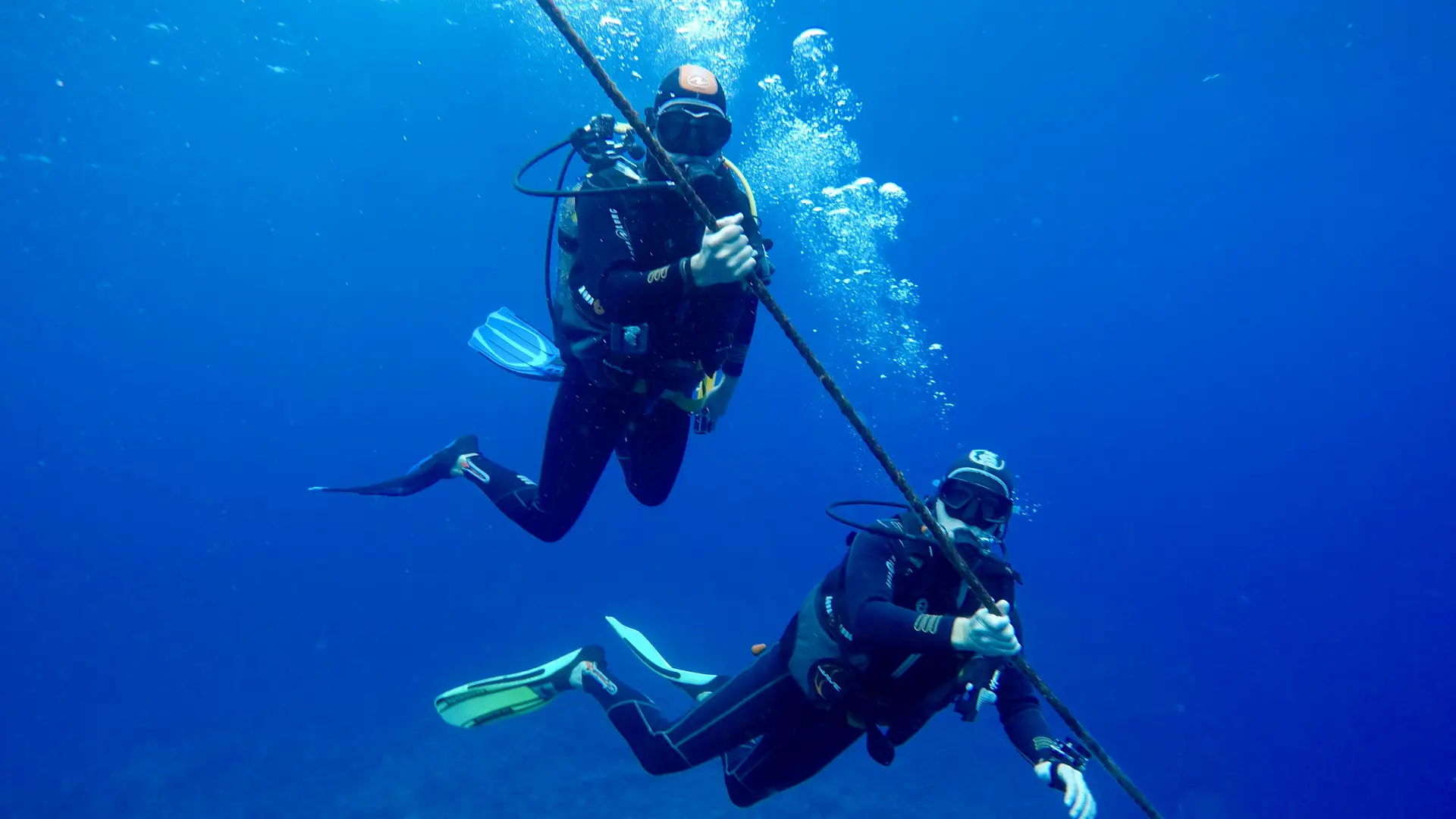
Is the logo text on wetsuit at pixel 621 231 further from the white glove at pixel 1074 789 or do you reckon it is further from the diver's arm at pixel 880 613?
the white glove at pixel 1074 789

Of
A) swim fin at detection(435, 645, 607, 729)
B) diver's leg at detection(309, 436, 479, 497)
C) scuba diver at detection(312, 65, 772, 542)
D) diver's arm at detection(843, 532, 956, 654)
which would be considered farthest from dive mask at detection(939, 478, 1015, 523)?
diver's leg at detection(309, 436, 479, 497)

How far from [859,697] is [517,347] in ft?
11.3

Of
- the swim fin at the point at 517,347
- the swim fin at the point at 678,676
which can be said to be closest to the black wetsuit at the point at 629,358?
the swim fin at the point at 517,347

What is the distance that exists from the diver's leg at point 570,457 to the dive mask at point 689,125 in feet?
4.96

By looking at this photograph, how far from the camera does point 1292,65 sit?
77.4ft

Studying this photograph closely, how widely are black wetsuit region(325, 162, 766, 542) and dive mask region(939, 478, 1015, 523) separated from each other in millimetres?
1330

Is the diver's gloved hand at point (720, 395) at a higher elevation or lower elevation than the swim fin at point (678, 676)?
higher

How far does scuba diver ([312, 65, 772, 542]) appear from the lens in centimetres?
300

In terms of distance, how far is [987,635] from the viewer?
101 inches

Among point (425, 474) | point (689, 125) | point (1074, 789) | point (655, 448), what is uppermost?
point (689, 125)

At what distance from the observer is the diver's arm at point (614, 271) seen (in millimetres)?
2926

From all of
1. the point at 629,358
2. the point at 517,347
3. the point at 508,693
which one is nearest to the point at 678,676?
the point at 508,693

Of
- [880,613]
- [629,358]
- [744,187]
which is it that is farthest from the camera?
[629,358]

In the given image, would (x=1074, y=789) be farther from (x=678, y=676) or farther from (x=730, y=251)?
(x=678, y=676)
